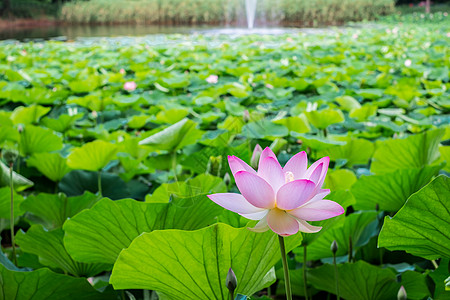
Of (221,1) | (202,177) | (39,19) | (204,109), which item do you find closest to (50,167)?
(202,177)

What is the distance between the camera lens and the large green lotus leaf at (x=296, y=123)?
1.31 meters

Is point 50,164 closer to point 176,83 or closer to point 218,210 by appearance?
point 218,210

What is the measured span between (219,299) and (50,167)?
0.79m

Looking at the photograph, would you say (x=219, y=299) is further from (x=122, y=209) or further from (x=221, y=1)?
(x=221, y=1)

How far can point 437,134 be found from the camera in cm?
89

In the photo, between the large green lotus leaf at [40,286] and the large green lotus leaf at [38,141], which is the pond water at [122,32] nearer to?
the large green lotus leaf at [38,141]

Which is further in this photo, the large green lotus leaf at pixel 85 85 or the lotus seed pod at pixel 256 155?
the large green lotus leaf at pixel 85 85

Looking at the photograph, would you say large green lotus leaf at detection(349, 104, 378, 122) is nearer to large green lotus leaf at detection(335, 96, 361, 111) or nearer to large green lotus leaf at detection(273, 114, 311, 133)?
large green lotus leaf at detection(335, 96, 361, 111)

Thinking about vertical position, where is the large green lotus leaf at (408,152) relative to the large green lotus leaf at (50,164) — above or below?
above

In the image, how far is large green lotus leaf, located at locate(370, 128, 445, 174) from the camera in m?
0.90

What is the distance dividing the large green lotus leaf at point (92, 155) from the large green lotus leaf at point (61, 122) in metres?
0.55

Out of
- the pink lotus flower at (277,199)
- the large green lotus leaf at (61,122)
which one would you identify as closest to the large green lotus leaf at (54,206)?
the pink lotus flower at (277,199)

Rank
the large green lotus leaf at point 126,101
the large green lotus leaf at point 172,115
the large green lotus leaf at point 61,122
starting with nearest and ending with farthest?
the large green lotus leaf at point 172,115, the large green lotus leaf at point 61,122, the large green lotus leaf at point 126,101

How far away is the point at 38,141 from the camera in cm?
122
